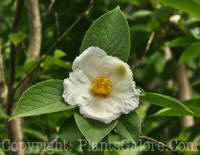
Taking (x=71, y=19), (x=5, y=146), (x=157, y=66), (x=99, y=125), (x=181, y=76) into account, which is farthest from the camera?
(x=157, y=66)

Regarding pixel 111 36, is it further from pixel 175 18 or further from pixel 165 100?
pixel 175 18

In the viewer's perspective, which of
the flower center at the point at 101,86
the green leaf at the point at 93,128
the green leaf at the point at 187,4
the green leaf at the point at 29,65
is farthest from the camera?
the green leaf at the point at 29,65

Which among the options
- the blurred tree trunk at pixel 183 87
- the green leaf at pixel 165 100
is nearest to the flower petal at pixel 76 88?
the green leaf at pixel 165 100

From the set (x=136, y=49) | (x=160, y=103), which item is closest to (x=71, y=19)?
(x=136, y=49)

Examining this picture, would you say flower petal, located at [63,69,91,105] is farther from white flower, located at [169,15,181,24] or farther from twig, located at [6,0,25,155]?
white flower, located at [169,15,181,24]

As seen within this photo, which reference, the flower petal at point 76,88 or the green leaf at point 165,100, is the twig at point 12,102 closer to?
the flower petal at point 76,88

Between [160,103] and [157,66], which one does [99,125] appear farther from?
[157,66]
